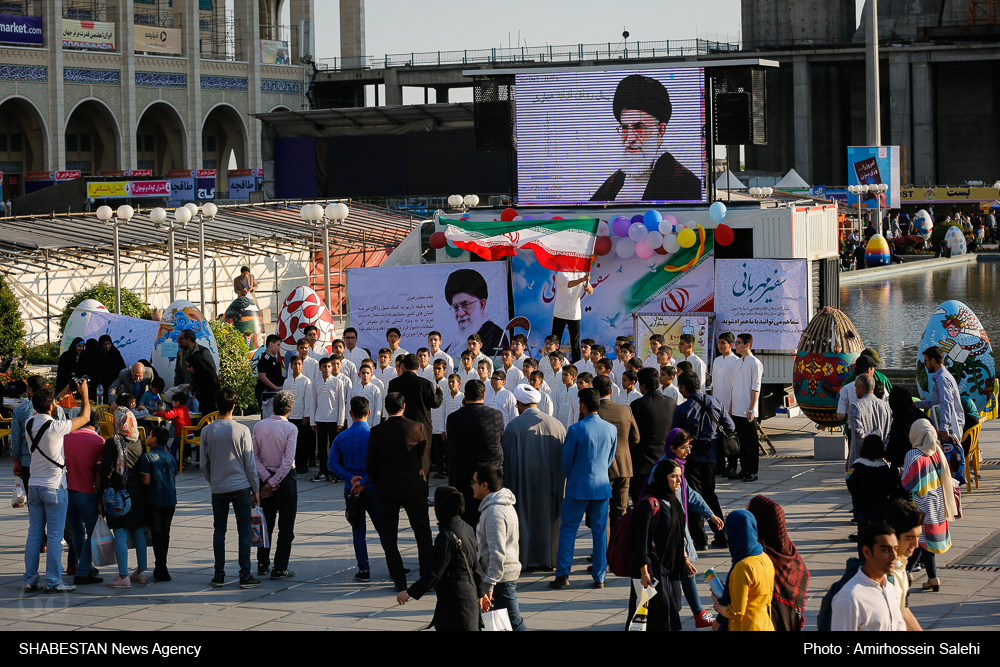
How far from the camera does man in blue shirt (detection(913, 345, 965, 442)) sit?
34.6 feet

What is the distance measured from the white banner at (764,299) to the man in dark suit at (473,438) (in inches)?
270

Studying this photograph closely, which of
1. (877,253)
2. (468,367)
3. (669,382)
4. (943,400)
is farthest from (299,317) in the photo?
(877,253)

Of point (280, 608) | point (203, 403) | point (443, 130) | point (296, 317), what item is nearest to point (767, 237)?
point (296, 317)

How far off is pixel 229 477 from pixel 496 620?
316 centimetres

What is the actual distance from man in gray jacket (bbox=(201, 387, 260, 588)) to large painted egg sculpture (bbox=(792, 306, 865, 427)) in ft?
23.3

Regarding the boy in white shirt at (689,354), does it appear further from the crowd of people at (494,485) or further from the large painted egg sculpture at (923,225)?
the large painted egg sculpture at (923,225)

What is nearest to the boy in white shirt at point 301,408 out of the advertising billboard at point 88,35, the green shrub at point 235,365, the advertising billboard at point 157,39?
the green shrub at point 235,365

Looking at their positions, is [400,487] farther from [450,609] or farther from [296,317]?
[296,317]

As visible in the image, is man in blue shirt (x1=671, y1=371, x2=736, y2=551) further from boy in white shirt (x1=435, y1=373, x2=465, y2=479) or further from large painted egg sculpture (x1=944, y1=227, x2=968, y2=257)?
large painted egg sculpture (x1=944, y1=227, x2=968, y2=257)

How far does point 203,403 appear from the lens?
14.1m

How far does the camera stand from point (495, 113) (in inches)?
704

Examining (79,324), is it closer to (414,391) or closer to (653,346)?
(414,391)

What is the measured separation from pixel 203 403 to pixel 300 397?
1.39 m

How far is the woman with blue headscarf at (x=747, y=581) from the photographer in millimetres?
5910
